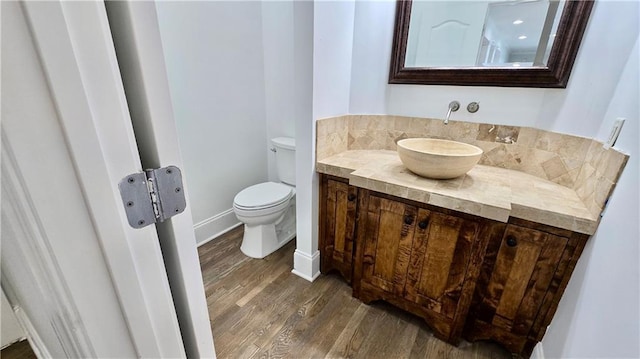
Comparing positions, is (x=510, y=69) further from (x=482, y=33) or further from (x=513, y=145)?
(x=513, y=145)

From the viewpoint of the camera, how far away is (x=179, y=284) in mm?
529

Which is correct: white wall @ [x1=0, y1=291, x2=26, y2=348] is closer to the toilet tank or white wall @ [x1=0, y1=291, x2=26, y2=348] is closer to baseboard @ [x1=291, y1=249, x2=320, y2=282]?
baseboard @ [x1=291, y1=249, x2=320, y2=282]

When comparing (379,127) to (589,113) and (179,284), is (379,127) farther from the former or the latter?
(179,284)

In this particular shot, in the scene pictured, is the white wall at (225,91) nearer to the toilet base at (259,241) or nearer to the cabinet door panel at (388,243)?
the toilet base at (259,241)

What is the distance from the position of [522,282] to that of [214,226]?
2.09 meters

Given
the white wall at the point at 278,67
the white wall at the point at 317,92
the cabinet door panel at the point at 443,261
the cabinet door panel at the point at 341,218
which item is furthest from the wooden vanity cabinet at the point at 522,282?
the white wall at the point at 278,67

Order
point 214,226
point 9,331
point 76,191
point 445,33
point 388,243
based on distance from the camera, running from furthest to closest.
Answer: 1. point 214,226
2. point 445,33
3. point 388,243
4. point 9,331
5. point 76,191

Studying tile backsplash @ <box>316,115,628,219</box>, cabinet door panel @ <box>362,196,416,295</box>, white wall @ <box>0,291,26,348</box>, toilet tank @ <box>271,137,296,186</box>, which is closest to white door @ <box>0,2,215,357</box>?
white wall @ <box>0,291,26,348</box>

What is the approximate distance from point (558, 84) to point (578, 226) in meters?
0.71

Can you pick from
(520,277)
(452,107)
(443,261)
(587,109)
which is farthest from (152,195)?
(587,109)

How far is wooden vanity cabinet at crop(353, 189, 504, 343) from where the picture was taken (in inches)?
47.3

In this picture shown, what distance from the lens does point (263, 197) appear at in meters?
1.95

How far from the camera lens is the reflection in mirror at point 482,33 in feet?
4.21

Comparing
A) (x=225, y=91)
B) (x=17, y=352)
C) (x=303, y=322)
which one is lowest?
(x=303, y=322)
